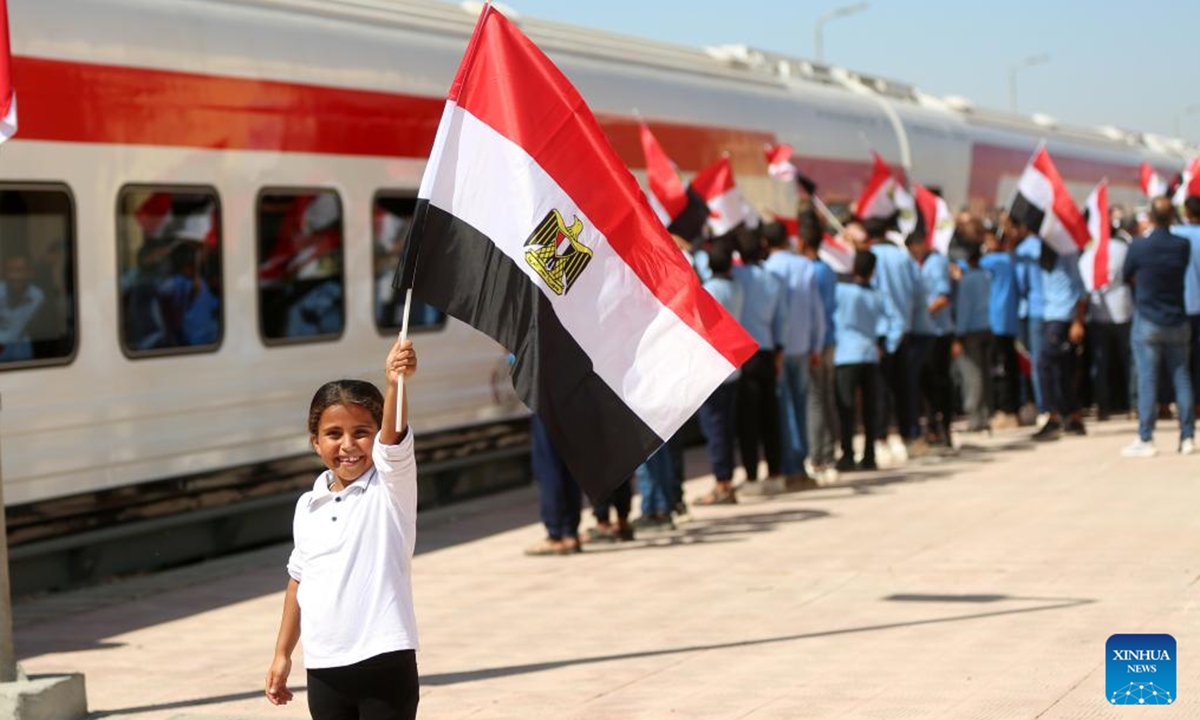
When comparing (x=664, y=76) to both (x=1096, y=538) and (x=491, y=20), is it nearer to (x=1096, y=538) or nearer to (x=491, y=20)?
(x=1096, y=538)

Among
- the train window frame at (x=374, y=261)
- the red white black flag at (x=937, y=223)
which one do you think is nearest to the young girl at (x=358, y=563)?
the train window frame at (x=374, y=261)

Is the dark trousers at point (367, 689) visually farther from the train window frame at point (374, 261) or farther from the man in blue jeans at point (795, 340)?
the man in blue jeans at point (795, 340)

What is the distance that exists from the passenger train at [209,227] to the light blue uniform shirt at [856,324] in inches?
98.0

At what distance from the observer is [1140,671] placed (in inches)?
255

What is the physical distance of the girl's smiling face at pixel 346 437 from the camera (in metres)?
4.77

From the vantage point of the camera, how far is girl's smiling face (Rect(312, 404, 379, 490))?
15.6 feet

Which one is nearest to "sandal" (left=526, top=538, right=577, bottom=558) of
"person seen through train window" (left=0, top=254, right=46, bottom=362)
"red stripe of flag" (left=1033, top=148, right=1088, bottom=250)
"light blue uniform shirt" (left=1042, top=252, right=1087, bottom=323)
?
"person seen through train window" (left=0, top=254, right=46, bottom=362)

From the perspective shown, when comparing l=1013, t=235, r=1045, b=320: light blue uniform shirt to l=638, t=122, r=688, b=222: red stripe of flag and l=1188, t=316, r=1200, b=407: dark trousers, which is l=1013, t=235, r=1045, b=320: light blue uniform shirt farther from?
l=638, t=122, r=688, b=222: red stripe of flag

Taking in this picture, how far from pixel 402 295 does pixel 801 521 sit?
3196 mm

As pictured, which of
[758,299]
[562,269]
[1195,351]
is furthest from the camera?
[1195,351]

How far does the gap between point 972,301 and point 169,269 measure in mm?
7723

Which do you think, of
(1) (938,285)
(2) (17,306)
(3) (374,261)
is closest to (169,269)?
(2) (17,306)

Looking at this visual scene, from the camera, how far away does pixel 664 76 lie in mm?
17047

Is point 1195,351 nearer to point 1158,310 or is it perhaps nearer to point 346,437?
point 1158,310
